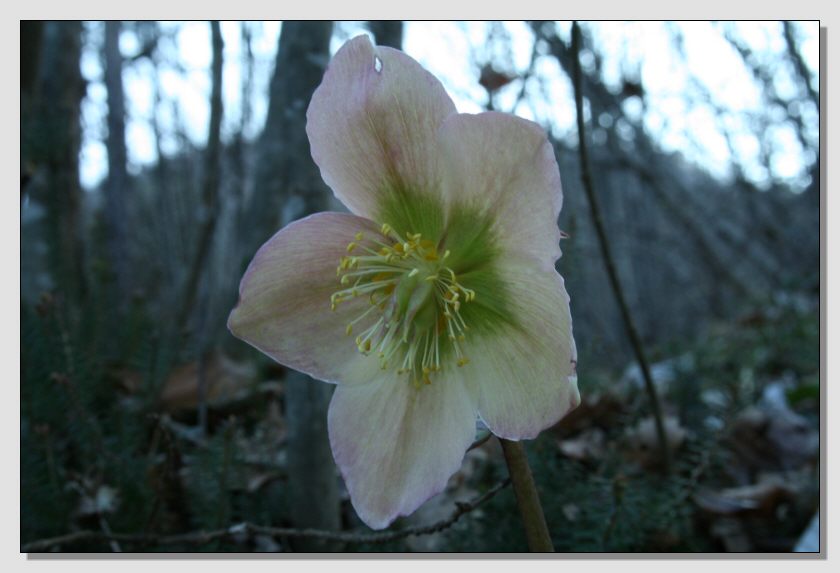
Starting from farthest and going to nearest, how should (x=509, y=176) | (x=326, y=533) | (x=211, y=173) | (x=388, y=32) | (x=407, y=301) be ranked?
(x=211, y=173) < (x=388, y=32) < (x=326, y=533) < (x=407, y=301) < (x=509, y=176)

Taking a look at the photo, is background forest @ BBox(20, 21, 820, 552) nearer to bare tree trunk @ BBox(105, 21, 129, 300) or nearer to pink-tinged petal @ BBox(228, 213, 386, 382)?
bare tree trunk @ BBox(105, 21, 129, 300)

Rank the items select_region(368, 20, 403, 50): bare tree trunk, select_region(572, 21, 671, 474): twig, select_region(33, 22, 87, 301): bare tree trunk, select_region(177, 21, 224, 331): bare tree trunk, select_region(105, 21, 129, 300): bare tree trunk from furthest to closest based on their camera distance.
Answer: select_region(105, 21, 129, 300): bare tree trunk → select_region(33, 22, 87, 301): bare tree trunk → select_region(177, 21, 224, 331): bare tree trunk → select_region(368, 20, 403, 50): bare tree trunk → select_region(572, 21, 671, 474): twig

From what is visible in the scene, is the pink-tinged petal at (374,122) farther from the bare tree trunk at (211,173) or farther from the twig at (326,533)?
the bare tree trunk at (211,173)

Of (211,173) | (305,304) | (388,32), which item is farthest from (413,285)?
(211,173)

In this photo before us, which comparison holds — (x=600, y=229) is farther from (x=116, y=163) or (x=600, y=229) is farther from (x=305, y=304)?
(x=116, y=163)

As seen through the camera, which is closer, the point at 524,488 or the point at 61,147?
the point at 524,488

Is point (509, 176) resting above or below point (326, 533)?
above

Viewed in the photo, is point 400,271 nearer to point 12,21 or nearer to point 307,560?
point 307,560

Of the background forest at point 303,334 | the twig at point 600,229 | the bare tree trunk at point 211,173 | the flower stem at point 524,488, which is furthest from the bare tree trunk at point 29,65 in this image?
the flower stem at point 524,488

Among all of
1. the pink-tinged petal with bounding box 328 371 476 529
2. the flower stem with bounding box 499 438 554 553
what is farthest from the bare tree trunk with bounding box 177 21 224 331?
the flower stem with bounding box 499 438 554 553
